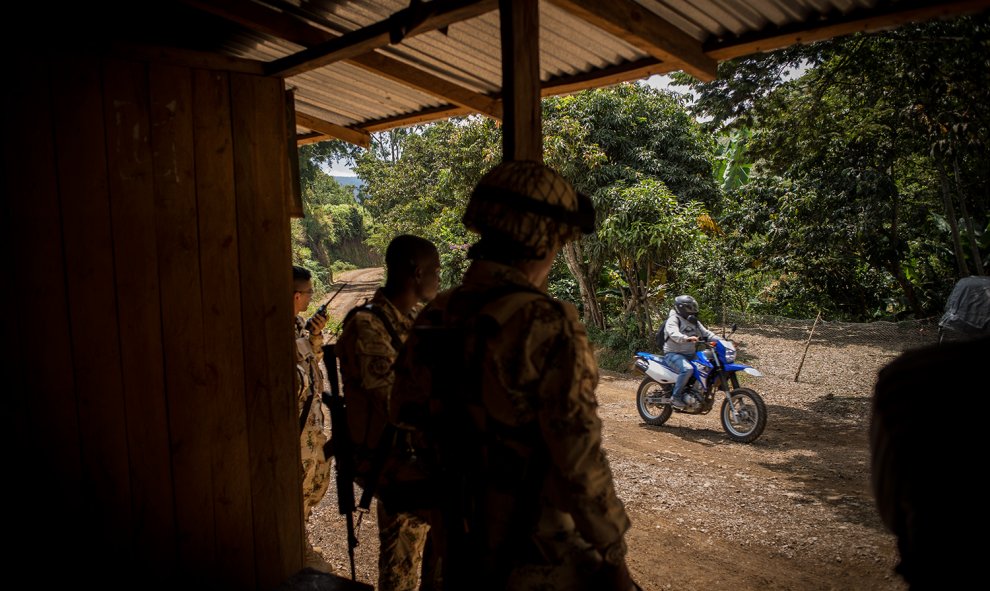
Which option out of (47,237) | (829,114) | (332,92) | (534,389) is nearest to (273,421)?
(47,237)

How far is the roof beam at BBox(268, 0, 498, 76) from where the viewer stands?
2.29 metres

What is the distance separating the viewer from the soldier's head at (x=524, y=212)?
153 centimetres

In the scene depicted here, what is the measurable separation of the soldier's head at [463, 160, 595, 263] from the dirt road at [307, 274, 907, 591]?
2.95 metres

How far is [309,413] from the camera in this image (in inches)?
148

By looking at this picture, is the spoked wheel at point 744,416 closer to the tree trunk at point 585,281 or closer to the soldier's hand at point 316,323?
the soldier's hand at point 316,323

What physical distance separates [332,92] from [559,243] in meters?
3.36

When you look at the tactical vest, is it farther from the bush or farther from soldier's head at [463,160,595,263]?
the bush

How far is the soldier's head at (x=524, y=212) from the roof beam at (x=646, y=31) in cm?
100

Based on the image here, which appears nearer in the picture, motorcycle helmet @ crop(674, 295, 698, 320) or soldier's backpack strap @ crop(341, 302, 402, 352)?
soldier's backpack strap @ crop(341, 302, 402, 352)

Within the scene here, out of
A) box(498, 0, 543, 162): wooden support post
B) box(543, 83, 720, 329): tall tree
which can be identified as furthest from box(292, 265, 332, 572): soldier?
box(543, 83, 720, 329): tall tree

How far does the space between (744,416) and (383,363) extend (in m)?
5.91

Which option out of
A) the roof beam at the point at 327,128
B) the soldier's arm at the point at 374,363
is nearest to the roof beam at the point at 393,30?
the soldier's arm at the point at 374,363

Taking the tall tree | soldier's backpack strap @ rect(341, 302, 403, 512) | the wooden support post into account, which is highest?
the tall tree

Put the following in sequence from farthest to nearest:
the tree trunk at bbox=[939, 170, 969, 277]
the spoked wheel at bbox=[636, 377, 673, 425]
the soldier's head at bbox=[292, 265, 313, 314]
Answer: the tree trunk at bbox=[939, 170, 969, 277]
the spoked wheel at bbox=[636, 377, 673, 425]
the soldier's head at bbox=[292, 265, 313, 314]
